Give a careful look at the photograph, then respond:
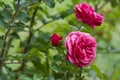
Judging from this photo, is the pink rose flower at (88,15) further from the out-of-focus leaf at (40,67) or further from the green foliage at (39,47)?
the out-of-focus leaf at (40,67)

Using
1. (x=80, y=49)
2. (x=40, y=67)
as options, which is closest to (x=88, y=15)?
(x=80, y=49)

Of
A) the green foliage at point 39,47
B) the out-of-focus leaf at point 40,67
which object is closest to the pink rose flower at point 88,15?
the green foliage at point 39,47

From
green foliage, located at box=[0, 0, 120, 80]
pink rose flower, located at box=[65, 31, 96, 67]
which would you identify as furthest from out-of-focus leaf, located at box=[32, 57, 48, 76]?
pink rose flower, located at box=[65, 31, 96, 67]

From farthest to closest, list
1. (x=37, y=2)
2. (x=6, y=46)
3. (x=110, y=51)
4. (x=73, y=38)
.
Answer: (x=110, y=51)
(x=6, y=46)
(x=37, y=2)
(x=73, y=38)

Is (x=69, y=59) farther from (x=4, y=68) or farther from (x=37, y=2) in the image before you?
(x=4, y=68)

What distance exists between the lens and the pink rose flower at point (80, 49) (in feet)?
4.20

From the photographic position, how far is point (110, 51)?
79.3 inches

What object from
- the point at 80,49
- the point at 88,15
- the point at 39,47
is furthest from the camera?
the point at 39,47

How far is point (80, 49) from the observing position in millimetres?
1277

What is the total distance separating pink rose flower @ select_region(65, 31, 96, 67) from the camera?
128 cm

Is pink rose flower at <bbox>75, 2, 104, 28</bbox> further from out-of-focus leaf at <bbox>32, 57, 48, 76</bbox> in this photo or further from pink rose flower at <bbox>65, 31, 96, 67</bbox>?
out-of-focus leaf at <bbox>32, 57, 48, 76</bbox>

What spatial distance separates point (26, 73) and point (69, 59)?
52 cm

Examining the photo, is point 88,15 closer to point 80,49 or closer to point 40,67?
point 80,49

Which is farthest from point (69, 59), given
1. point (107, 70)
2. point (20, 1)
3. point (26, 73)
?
point (107, 70)
